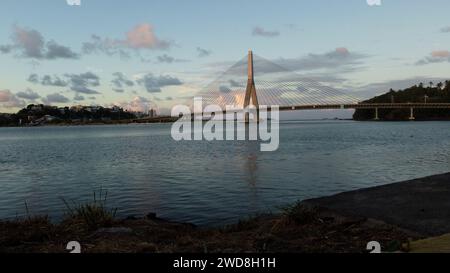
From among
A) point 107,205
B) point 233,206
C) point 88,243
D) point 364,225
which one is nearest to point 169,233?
point 88,243

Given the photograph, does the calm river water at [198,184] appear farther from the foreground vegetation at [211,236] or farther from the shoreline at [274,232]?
the foreground vegetation at [211,236]

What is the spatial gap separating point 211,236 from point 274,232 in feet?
4.70

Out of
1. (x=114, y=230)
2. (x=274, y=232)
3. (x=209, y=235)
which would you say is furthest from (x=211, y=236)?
(x=114, y=230)

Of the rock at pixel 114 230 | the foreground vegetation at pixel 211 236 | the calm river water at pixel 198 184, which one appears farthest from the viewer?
the calm river water at pixel 198 184

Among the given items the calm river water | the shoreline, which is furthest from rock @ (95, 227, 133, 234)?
the calm river water

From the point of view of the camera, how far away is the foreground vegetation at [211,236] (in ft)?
25.1

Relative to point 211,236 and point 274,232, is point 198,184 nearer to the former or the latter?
point 211,236

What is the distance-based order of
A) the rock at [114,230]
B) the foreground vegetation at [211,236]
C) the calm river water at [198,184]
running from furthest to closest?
the calm river water at [198,184] < the rock at [114,230] < the foreground vegetation at [211,236]

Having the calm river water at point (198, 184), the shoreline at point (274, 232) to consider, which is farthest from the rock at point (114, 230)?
the calm river water at point (198, 184)
